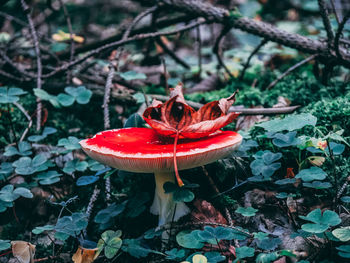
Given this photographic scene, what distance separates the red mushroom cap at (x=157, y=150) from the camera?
1514 mm

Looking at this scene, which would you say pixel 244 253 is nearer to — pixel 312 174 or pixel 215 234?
pixel 215 234

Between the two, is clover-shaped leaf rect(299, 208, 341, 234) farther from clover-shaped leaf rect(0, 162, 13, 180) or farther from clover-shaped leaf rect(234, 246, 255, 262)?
clover-shaped leaf rect(0, 162, 13, 180)

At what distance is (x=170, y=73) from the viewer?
4.24 meters

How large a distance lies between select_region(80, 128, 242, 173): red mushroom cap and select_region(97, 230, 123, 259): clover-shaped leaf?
415 mm

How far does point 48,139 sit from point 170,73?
6.44ft

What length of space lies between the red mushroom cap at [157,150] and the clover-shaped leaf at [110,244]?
415mm

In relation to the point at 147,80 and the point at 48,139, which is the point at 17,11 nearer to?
the point at 147,80

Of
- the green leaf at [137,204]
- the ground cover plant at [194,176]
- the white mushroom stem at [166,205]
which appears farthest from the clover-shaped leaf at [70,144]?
the white mushroom stem at [166,205]

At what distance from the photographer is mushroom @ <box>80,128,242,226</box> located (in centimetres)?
152

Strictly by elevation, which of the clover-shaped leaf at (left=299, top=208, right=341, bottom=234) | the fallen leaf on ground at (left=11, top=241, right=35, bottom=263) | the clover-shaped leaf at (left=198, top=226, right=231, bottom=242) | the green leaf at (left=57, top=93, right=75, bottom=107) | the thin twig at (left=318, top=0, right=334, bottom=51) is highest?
the thin twig at (left=318, top=0, right=334, bottom=51)

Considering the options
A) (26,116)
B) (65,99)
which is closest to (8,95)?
(26,116)

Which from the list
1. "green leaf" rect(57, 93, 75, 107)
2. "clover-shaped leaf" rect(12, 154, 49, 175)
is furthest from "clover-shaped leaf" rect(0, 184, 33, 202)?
"green leaf" rect(57, 93, 75, 107)

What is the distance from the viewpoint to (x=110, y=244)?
68.2 inches

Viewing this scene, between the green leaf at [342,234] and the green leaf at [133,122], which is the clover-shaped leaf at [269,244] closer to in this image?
the green leaf at [342,234]
